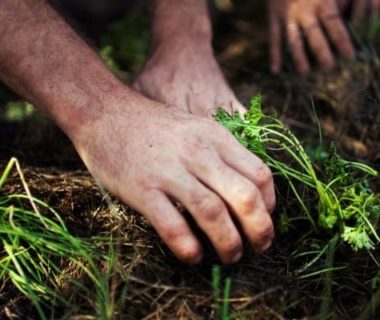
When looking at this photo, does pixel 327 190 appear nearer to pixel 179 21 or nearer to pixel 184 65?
pixel 184 65

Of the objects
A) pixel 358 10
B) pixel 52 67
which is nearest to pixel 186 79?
pixel 52 67

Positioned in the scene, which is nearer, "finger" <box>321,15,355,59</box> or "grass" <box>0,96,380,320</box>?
"grass" <box>0,96,380,320</box>

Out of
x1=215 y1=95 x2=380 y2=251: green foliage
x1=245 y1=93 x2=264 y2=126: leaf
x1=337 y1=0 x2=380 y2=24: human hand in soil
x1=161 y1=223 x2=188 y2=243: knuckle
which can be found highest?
x1=245 y1=93 x2=264 y2=126: leaf

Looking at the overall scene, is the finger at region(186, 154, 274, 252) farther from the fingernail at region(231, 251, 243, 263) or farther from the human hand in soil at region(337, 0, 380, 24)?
the human hand in soil at region(337, 0, 380, 24)

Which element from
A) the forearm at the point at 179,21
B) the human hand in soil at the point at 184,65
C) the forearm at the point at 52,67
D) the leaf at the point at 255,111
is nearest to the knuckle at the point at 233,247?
the leaf at the point at 255,111

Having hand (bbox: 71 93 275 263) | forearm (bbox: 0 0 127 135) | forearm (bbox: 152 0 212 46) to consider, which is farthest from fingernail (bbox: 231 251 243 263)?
forearm (bbox: 152 0 212 46)

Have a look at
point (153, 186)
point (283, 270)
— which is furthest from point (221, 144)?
point (283, 270)

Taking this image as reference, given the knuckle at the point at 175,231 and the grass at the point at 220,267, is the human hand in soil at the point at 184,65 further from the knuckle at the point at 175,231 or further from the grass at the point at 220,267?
the knuckle at the point at 175,231

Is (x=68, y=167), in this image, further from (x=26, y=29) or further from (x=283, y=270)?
(x=283, y=270)
